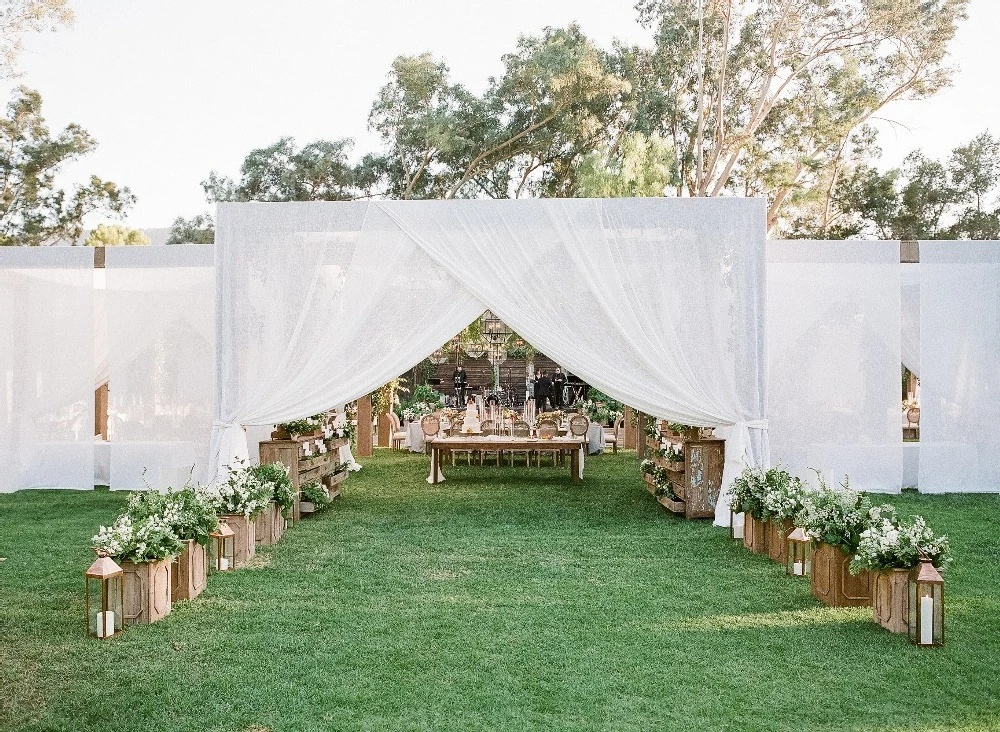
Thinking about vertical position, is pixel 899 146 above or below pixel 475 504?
above

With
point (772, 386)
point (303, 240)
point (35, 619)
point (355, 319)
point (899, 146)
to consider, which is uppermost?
point (899, 146)

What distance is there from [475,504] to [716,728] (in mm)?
5538

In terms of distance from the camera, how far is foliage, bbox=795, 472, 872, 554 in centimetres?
480

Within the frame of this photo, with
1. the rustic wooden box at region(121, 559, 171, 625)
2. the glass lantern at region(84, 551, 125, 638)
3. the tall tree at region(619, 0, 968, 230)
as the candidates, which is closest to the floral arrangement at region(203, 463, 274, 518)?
the rustic wooden box at region(121, 559, 171, 625)

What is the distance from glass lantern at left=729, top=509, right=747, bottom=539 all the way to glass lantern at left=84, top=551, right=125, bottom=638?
4.44m

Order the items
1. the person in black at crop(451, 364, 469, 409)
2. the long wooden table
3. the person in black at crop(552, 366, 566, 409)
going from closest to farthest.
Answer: the long wooden table
the person in black at crop(552, 366, 566, 409)
the person in black at crop(451, 364, 469, 409)

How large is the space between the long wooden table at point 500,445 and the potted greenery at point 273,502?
120 inches

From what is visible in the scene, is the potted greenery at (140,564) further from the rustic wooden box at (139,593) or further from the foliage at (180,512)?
the foliage at (180,512)

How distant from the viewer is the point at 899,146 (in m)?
17.8

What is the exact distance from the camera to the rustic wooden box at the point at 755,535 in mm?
6281

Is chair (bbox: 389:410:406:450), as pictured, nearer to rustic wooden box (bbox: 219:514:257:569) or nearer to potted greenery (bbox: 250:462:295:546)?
potted greenery (bbox: 250:462:295:546)

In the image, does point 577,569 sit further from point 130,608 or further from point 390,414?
point 390,414

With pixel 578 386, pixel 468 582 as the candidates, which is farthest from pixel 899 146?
pixel 468 582

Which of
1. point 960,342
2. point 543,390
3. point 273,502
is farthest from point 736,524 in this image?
point 543,390
